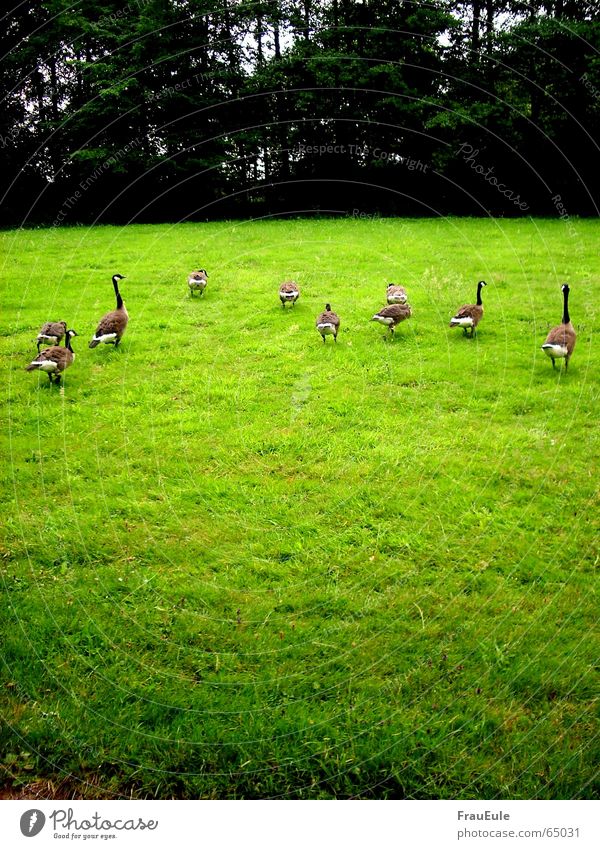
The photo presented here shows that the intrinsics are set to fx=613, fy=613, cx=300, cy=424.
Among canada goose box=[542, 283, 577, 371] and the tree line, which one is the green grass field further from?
the tree line

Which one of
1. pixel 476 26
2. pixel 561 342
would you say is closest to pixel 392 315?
pixel 561 342

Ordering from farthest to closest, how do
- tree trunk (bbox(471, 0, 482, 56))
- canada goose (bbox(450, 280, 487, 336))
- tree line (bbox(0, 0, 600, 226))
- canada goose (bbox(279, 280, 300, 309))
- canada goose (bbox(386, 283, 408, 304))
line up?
tree trunk (bbox(471, 0, 482, 56)), tree line (bbox(0, 0, 600, 226)), canada goose (bbox(279, 280, 300, 309)), canada goose (bbox(386, 283, 408, 304)), canada goose (bbox(450, 280, 487, 336))

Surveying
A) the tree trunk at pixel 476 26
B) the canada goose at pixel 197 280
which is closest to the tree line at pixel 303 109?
the tree trunk at pixel 476 26

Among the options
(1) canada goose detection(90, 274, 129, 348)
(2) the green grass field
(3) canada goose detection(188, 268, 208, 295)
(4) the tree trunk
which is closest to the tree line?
(4) the tree trunk

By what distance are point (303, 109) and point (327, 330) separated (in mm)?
22074

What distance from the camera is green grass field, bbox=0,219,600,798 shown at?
16.9 feet

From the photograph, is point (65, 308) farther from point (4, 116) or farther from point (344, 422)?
point (4, 116)

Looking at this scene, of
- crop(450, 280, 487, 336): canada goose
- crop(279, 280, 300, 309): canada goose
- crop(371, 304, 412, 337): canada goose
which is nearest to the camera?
crop(450, 280, 487, 336): canada goose

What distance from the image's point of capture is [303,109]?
31531 millimetres

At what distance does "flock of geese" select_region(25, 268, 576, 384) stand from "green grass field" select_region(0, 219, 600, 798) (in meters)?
0.45

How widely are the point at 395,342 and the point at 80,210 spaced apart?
28.6m

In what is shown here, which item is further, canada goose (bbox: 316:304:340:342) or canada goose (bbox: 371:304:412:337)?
canada goose (bbox: 371:304:412:337)

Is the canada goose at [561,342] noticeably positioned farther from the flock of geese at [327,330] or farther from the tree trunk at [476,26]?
the tree trunk at [476,26]

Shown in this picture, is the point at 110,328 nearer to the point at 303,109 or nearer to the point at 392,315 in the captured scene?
the point at 392,315
